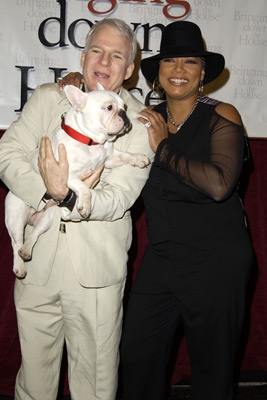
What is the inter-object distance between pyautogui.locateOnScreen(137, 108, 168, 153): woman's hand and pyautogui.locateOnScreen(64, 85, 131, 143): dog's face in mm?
142

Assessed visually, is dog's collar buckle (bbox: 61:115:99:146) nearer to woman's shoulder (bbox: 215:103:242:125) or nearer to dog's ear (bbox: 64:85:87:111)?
dog's ear (bbox: 64:85:87:111)

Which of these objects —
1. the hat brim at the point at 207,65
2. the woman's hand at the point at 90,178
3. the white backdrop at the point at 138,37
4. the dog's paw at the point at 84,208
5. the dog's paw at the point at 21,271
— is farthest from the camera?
the white backdrop at the point at 138,37

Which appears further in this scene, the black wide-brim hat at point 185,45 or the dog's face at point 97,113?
the black wide-brim hat at point 185,45

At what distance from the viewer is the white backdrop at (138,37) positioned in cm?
253

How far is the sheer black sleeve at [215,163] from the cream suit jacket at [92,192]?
0.44 feet

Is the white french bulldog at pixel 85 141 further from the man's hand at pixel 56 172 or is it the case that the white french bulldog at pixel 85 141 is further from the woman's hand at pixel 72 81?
the woman's hand at pixel 72 81

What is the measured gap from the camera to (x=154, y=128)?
5.87ft

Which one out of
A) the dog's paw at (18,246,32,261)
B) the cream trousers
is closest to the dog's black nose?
the cream trousers

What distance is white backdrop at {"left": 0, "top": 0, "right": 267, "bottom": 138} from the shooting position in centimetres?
253

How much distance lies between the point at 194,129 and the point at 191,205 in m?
0.31

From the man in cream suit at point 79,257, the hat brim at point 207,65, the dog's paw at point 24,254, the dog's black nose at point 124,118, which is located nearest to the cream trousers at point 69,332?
the man in cream suit at point 79,257

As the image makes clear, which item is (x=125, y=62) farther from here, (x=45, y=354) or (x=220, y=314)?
(x=45, y=354)

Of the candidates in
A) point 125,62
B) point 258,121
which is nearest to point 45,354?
point 125,62

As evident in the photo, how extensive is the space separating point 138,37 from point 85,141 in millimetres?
1203
